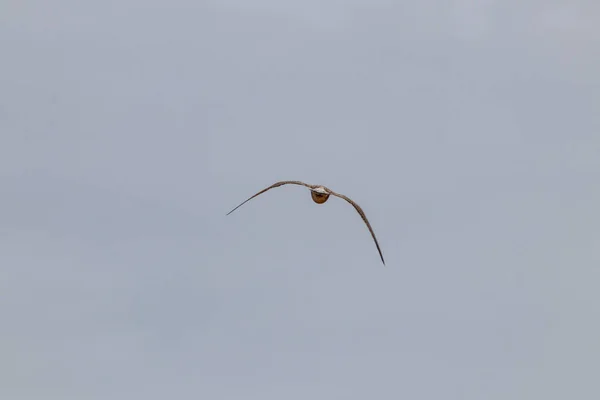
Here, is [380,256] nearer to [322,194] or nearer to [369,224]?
[369,224]

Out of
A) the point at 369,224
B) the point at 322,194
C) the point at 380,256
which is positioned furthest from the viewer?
the point at 322,194

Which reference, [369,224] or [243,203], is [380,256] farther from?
[243,203]

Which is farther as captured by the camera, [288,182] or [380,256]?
[288,182]

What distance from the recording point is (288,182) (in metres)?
90.5

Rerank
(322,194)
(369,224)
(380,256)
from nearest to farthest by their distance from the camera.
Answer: (380,256), (369,224), (322,194)

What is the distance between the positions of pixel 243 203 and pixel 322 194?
8372 millimetres

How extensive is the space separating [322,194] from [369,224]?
715cm

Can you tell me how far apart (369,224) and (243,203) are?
1051 centimetres

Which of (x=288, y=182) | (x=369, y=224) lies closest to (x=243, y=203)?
(x=288, y=182)

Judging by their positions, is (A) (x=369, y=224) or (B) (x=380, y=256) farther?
(A) (x=369, y=224)

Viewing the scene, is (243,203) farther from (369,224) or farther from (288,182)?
(369,224)

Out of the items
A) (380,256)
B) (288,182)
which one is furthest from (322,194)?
(380,256)

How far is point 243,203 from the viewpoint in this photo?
87.6m

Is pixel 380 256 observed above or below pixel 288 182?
below
